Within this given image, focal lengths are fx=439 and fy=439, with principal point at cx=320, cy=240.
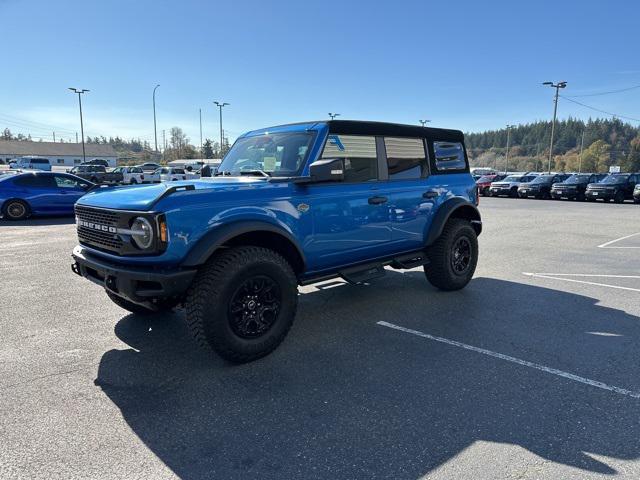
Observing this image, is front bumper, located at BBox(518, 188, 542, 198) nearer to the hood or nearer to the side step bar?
the side step bar

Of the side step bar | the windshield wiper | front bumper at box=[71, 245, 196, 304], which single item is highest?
the windshield wiper

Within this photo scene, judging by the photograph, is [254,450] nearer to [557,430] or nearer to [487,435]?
[487,435]

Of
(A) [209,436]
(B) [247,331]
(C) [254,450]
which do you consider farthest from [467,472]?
(B) [247,331]

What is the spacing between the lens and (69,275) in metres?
6.65

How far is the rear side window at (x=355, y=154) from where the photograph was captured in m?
4.43

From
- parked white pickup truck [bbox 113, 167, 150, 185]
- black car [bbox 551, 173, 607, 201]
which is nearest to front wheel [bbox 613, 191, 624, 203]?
black car [bbox 551, 173, 607, 201]

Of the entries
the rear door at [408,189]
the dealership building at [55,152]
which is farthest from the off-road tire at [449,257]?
the dealership building at [55,152]

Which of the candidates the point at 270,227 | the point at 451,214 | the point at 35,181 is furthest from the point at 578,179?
the point at 270,227

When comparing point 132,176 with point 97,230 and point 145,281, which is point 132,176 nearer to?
point 97,230

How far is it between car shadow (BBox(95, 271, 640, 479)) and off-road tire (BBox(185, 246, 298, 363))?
189 millimetres

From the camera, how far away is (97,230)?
149 inches

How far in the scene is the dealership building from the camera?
94.6 m

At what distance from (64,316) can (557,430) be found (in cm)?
479

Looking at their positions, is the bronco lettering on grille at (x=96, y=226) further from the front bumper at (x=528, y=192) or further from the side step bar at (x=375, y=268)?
the front bumper at (x=528, y=192)
